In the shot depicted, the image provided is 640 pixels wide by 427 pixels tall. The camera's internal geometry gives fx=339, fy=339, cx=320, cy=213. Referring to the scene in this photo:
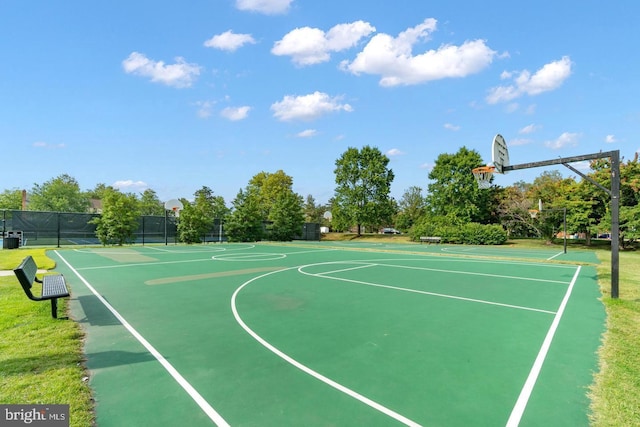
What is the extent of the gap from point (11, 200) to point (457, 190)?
61845 millimetres

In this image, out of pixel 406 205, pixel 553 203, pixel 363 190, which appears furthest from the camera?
pixel 406 205

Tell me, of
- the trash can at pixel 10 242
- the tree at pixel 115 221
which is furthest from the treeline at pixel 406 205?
the trash can at pixel 10 242

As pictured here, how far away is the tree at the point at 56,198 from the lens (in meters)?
49.4

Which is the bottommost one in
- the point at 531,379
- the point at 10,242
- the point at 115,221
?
the point at 531,379

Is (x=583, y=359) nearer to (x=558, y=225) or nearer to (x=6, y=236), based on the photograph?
(x=6, y=236)

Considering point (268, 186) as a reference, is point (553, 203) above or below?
below

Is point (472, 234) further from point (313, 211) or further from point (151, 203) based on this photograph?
point (151, 203)

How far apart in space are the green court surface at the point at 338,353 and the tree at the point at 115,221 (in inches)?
667

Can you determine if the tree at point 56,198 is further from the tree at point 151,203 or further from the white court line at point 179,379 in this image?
the white court line at point 179,379

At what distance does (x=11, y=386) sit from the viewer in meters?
3.44

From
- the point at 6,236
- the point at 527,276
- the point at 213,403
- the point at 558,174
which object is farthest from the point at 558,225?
the point at 6,236

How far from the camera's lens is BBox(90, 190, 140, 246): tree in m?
24.1

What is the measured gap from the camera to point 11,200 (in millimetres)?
49375

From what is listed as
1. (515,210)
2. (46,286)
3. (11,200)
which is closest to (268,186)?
(515,210)
